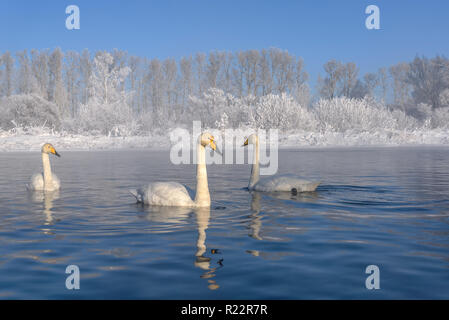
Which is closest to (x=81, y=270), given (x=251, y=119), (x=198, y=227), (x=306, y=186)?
(x=198, y=227)

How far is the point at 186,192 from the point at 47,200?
11.8 feet

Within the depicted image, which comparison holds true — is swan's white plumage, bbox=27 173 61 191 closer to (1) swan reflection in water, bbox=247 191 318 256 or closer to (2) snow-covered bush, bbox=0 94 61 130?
(1) swan reflection in water, bbox=247 191 318 256

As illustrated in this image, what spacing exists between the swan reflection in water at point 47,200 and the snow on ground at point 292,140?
2657 cm

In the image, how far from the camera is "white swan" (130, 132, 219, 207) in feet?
30.0

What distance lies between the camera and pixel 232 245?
258 inches

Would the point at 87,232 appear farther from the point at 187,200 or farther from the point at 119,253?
the point at 187,200

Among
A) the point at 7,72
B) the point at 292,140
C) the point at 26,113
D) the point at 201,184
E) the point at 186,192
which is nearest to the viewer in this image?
the point at 201,184

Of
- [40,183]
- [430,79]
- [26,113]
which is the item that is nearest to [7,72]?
[26,113]

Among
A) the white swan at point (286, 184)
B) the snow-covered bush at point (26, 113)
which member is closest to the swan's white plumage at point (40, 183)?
the white swan at point (286, 184)

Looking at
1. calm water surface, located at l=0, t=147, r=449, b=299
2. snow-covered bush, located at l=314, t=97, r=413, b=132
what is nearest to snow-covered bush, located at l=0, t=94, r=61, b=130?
snow-covered bush, located at l=314, t=97, r=413, b=132

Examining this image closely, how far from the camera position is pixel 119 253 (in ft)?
20.2

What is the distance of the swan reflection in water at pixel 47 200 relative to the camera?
8352mm

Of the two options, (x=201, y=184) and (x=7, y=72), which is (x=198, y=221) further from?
(x=7, y=72)

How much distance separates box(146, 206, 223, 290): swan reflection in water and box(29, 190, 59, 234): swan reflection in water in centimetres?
169
